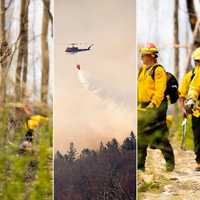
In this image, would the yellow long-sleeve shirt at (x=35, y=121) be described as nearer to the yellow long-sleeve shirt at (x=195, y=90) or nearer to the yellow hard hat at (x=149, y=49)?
the yellow hard hat at (x=149, y=49)

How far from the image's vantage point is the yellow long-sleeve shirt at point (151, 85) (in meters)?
3.76

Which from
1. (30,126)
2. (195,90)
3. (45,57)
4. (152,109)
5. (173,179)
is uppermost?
(45,57)

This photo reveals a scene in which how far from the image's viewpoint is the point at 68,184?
12.5 feet

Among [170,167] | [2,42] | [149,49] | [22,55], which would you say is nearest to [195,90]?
[149,49]

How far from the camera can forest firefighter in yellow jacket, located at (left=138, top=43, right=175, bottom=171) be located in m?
3.76

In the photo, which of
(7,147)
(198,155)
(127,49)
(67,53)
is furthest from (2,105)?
(198,155)

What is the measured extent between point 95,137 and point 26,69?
61cm

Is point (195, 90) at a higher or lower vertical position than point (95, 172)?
higher

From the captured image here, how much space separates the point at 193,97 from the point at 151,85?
0.27m

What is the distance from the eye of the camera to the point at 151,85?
377 cm

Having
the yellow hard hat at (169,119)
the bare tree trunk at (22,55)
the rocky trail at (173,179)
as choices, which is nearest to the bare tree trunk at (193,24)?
the yellow hard hat at (169,119)

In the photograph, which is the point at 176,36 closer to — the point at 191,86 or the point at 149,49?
the point at 149,49

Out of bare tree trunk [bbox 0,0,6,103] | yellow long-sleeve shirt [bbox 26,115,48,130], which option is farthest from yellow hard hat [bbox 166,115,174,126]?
bare tree trunk [bbox 0,0,6,103]

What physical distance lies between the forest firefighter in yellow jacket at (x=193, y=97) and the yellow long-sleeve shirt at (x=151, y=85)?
0.40 feet
